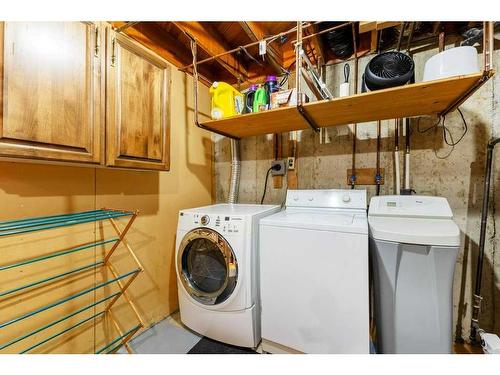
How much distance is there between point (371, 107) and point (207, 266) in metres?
1.62

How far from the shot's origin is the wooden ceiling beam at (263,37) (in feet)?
5.24

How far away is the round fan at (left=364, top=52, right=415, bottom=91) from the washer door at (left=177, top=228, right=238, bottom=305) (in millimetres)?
1359

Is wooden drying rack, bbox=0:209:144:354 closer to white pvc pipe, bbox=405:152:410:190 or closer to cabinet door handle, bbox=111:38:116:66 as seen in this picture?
cabinet door handle, bbox=111:38:116:66

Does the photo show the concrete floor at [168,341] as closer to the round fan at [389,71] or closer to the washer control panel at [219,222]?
the washer control panel at [219,222]

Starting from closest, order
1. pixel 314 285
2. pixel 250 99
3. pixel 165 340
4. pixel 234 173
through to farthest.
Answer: pixel 314 285
pixel 165 340
pixel 250 99
pixel 234 173

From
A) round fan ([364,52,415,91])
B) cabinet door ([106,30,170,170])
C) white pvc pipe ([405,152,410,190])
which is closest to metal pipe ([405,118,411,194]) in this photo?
white pvc pipe ([405,152,410,190])

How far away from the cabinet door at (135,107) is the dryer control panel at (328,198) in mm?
1101

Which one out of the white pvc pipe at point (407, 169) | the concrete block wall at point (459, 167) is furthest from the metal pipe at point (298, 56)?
the white pvc pipe at point (407, 169)

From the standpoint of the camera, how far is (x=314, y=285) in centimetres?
125

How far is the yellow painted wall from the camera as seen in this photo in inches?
43.1

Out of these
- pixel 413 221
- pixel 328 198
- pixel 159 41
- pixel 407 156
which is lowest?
pixel 413 221

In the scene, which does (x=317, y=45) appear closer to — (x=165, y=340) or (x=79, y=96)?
(x=79, y=96)

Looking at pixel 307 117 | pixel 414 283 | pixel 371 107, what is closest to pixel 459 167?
pixel 371 107
